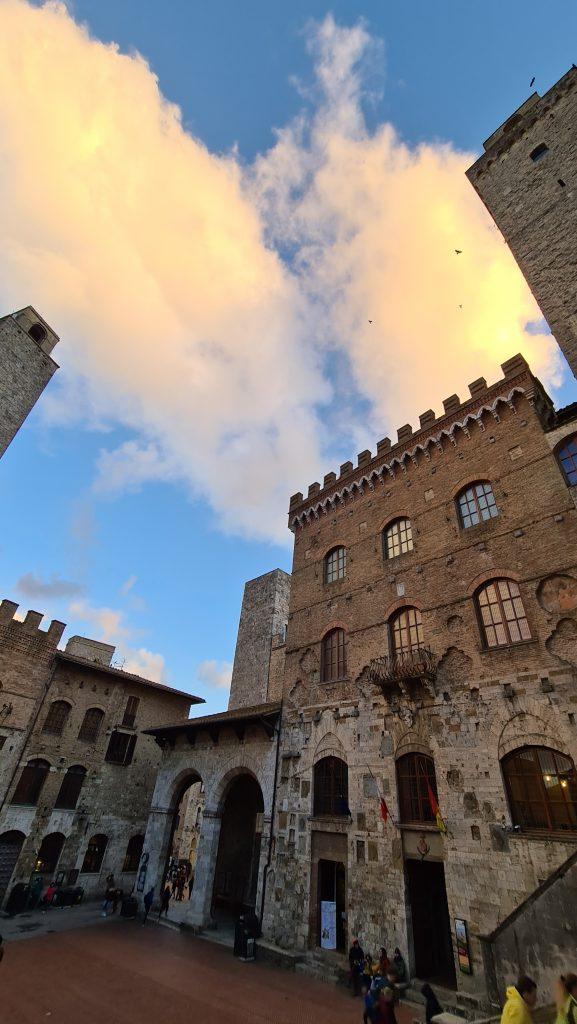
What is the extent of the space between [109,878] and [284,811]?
36.1ft

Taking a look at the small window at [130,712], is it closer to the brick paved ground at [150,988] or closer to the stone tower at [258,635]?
the stone tower at [258,635]

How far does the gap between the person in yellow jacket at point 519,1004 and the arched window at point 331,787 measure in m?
9.24

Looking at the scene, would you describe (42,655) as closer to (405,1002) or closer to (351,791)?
(351,791)

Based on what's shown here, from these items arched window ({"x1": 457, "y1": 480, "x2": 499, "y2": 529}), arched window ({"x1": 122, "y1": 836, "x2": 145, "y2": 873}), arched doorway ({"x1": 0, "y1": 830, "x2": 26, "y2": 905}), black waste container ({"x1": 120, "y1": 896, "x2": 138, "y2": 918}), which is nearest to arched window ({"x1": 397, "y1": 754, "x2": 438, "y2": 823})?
arched window ({"x1": 457, "y1": 480, "x2": 499, "y2": 529})

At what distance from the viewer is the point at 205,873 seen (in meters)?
17.0

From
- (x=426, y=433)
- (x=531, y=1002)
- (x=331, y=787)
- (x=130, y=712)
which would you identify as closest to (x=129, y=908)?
(x=130, y=712)

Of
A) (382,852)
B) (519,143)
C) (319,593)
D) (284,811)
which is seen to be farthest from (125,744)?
(519,143)

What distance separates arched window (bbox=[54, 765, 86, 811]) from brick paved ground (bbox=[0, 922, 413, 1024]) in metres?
6.37

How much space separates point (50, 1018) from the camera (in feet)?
29.9

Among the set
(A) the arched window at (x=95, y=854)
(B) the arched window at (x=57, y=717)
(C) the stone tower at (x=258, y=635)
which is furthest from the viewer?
(C) the stone tower at (x=258, y=635)

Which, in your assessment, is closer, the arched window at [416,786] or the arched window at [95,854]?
the arched window at [416,786]

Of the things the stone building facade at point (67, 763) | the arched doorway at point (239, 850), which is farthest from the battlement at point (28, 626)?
the arched doorway at point (239, 850)

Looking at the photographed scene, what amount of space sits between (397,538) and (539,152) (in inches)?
561

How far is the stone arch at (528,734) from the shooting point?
1048cm
